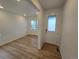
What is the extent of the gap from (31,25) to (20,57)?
588 centimetres

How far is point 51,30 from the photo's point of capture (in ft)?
15.1

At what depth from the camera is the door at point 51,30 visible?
14.6ft

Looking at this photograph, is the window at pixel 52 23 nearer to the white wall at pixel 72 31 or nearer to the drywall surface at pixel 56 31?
the drywall surface at pixel 56 31

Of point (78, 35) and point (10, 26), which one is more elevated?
point (10, 26)

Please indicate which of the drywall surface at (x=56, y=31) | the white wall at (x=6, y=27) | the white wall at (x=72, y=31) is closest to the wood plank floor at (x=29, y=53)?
the drywall surface at (x=56, y=31)

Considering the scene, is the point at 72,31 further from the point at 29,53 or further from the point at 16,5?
the point at 16,5

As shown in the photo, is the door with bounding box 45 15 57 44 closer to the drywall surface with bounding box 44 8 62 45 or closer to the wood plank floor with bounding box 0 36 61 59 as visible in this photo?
the drywall surface with bounding box 44 8 62 45

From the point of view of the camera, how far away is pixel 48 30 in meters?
4.66

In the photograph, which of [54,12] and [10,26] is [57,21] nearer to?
[54,12]

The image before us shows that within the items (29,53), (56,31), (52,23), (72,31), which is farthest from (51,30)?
(72,31)

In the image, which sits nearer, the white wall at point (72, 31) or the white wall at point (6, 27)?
the white wall at point (72, 31)

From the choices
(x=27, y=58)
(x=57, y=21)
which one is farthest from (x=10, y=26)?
(x=57, y=21)

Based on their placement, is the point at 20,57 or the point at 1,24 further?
the point at 1,24

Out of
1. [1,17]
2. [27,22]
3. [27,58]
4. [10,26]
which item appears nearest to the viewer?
[27,58]
